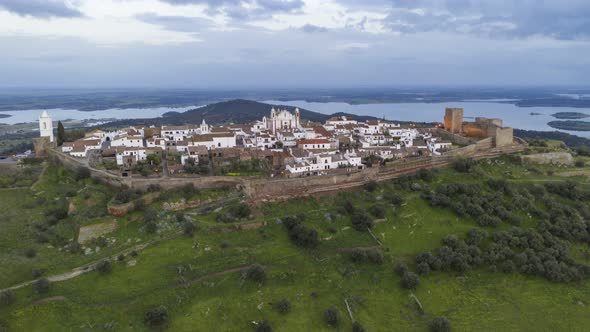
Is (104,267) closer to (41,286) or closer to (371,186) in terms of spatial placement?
(41,286)

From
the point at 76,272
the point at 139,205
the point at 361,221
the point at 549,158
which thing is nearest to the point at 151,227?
the point at 139,205

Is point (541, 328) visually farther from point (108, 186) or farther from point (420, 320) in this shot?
point (108, 186)

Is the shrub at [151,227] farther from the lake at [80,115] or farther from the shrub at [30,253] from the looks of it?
the lake at [80,115]

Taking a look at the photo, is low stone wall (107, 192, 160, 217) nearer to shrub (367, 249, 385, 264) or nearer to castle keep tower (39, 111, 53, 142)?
shrub (367, 249, 385, 264)

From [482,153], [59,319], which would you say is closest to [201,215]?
[59,319]

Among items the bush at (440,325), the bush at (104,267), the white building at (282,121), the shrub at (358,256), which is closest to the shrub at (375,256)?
the shrub at (358,256)

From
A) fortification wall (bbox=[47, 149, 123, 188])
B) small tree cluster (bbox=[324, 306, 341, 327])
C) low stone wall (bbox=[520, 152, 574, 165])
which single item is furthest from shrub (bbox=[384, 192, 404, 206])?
fortification wall (bbox=[47, 149, 123, 188])
